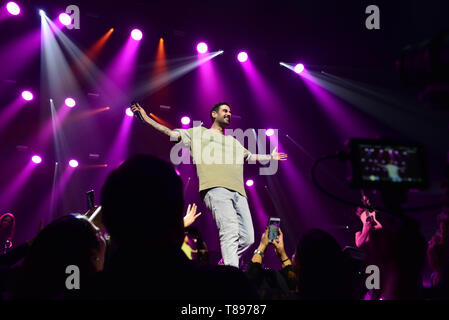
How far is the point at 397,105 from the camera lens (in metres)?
5.92

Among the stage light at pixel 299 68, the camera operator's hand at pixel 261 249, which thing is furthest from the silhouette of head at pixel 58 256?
the stage light at pixel 299 68

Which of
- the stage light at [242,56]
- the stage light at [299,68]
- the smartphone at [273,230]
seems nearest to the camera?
the smartphone at [273,230]

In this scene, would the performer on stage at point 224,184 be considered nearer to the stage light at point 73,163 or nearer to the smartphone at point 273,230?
the smartphone at point 273,230

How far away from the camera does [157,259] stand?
1043 millimetres

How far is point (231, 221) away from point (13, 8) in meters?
4.20

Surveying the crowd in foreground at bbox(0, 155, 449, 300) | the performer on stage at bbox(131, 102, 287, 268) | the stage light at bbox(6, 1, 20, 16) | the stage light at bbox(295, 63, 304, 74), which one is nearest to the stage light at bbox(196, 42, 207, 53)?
the stage light at bbox(295, 63, 304, 74)

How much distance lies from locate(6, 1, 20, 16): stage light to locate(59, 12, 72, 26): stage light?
554mm

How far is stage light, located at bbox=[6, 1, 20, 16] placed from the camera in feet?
14.8

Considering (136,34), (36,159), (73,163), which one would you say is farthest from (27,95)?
(136,34)

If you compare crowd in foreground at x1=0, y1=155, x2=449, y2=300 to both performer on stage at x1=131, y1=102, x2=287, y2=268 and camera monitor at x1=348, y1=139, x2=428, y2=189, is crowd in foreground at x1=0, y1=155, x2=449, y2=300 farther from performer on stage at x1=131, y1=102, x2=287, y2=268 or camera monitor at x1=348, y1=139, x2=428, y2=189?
performer on stage at x1=131, y1=102, x2=287, y2=268

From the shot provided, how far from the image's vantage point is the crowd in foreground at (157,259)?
1.01 metres

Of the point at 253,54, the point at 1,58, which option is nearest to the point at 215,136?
the point at 253,54

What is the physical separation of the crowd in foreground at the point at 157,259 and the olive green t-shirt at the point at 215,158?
69.8 inches
